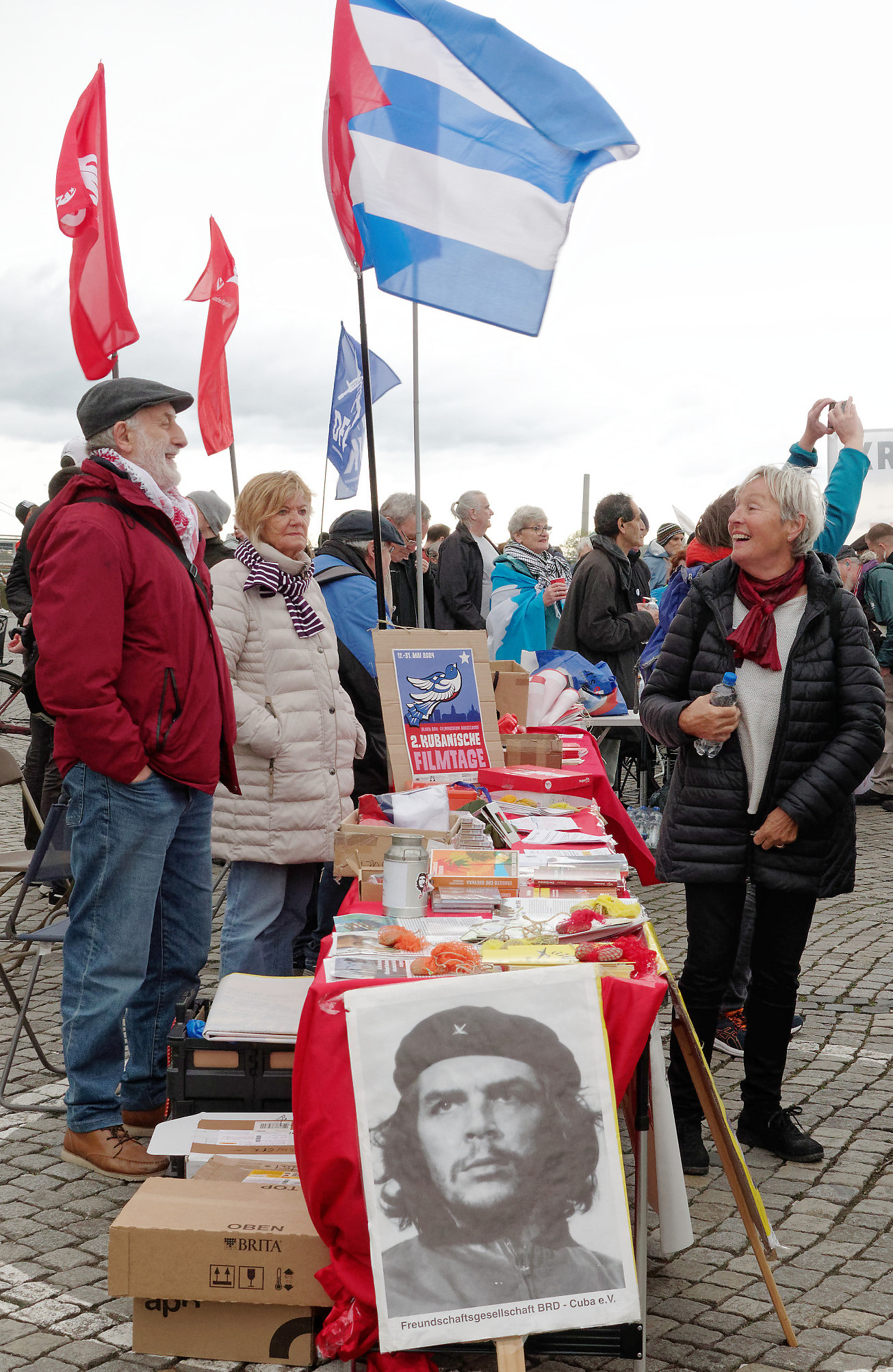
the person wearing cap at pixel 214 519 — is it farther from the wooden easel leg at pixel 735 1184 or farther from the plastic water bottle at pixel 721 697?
the wooden easel leg at pixel 735 1184

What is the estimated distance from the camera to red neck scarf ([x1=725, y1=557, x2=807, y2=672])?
3322mm

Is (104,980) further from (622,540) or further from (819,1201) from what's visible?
(622,540)

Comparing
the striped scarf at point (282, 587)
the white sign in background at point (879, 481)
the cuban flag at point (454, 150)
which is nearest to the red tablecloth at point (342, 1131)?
the striped scarf at point (282, 587)

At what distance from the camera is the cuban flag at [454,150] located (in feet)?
14.8

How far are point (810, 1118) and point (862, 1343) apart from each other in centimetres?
131

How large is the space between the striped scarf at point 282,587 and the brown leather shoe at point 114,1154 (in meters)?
1.65

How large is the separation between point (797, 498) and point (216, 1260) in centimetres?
238

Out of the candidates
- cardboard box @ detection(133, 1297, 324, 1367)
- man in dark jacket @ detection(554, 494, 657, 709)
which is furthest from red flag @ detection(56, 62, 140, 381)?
cardboard box @ detection(133, 1297, 324, 1367)

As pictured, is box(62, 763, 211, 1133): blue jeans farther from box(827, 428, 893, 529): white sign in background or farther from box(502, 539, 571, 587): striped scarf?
box(827, 428, 893, 529): white sign in background

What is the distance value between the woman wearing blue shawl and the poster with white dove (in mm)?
3122

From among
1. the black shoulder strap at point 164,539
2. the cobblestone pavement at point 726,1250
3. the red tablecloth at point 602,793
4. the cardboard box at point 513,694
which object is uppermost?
the black shoulder strap at point 164,539

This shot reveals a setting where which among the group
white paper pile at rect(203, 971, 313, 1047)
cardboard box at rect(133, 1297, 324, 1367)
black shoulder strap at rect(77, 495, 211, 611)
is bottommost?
cardboard box at rect(133, 1297, 324, 1367)

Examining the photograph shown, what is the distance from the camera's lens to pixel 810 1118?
150 inches

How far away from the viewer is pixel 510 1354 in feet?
6.88
